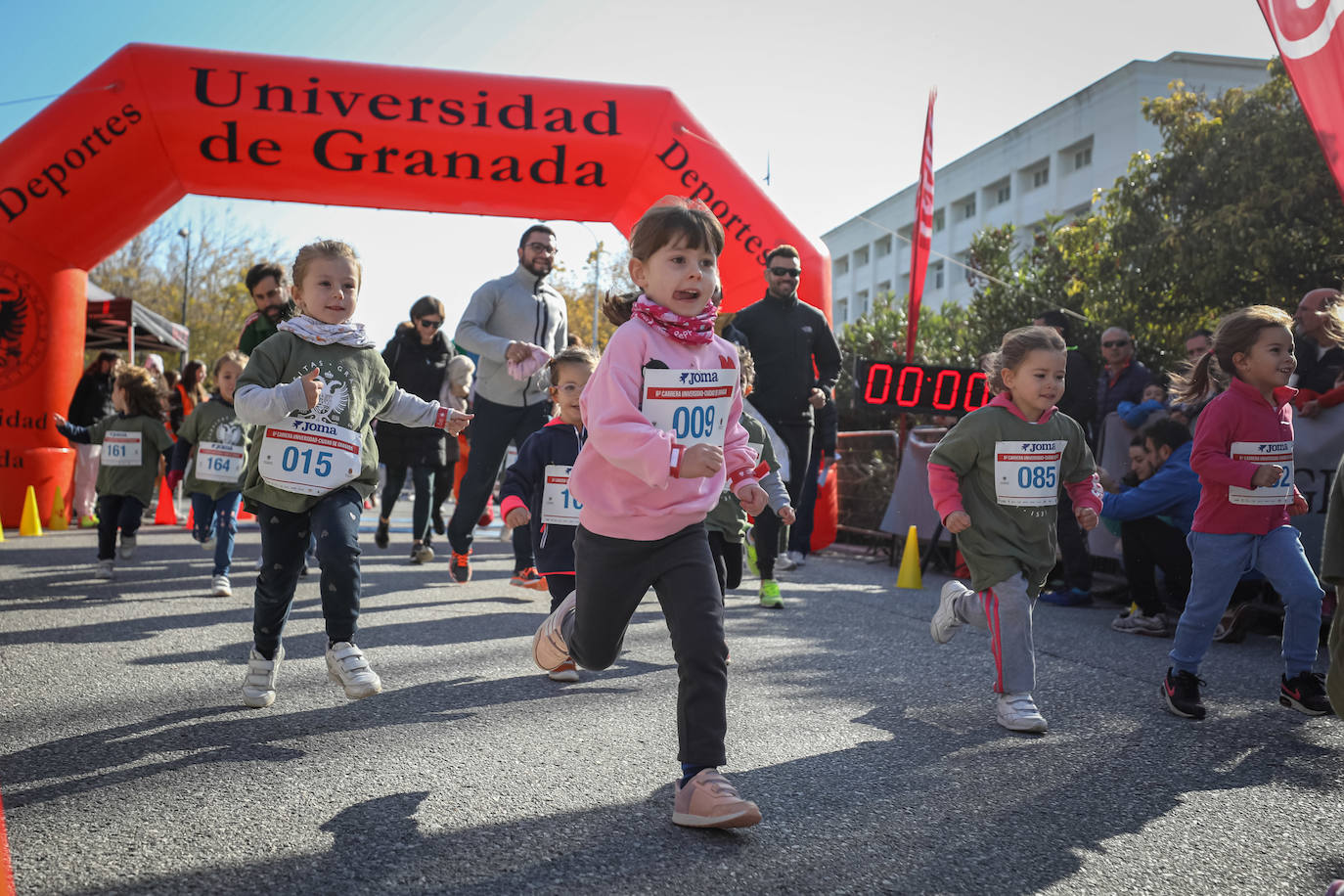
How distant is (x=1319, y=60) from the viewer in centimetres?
272

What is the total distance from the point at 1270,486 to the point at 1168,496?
6.75ft

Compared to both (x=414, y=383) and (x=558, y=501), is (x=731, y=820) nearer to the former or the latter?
(x=558, y=501)

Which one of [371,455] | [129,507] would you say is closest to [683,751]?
[371,455]

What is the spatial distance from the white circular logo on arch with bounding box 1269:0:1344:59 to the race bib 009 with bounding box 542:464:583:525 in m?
3.03

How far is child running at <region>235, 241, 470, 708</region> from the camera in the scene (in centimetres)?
373

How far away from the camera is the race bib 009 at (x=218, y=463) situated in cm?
676

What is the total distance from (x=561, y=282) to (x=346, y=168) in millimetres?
34370

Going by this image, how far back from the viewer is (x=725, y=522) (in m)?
5.36

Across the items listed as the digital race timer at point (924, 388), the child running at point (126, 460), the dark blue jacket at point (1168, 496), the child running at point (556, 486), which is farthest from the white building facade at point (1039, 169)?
the child running at point (556, 486)

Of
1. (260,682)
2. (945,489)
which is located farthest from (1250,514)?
(260,682)

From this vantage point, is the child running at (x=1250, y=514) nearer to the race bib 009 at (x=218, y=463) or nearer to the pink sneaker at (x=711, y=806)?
the pink sneaker at (x=711, y=806)

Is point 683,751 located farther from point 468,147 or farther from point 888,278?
point 888,278

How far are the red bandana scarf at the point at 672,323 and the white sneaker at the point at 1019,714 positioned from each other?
1.87 metres

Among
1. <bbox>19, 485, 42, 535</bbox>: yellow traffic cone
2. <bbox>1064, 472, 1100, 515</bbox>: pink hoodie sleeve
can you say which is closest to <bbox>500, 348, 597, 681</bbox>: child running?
<bbox>1064, 472, 1100, 515</bbox>: pink hoodie sleeve
